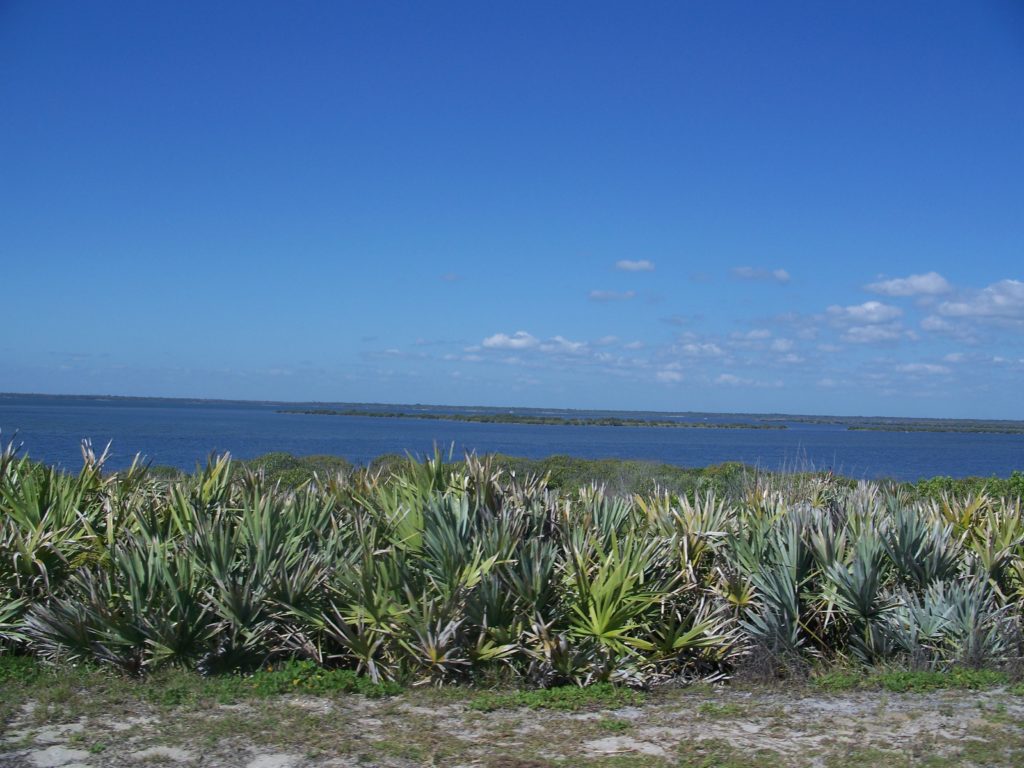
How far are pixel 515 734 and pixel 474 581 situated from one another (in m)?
1.46

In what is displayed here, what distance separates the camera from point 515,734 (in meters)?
5.87

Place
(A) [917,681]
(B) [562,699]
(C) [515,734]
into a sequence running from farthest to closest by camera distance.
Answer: (A) [917,681] → (B) [562,699] → (C) [515,734]

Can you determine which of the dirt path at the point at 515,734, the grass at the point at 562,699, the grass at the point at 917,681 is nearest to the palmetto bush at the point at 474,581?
the grass at the point at 562,699

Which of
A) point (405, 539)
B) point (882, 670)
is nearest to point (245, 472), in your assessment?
point (405, 539)

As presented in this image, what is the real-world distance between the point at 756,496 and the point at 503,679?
3910mm

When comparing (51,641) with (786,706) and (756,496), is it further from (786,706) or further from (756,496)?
(756,496)

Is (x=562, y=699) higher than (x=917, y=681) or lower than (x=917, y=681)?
lower

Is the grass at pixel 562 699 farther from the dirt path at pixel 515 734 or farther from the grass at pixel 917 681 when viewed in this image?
the grass at pixel 917 681

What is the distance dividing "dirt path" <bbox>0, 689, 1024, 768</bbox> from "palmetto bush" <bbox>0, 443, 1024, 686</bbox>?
0.70m

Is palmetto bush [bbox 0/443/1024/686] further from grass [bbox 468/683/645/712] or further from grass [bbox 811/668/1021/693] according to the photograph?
grass [bbox 811/668/1021/693]

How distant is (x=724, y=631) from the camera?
7770mm

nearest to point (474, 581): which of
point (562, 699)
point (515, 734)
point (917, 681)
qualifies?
point (562, 699)

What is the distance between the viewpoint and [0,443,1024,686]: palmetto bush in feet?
23.2

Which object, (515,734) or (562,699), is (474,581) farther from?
(515,734)
